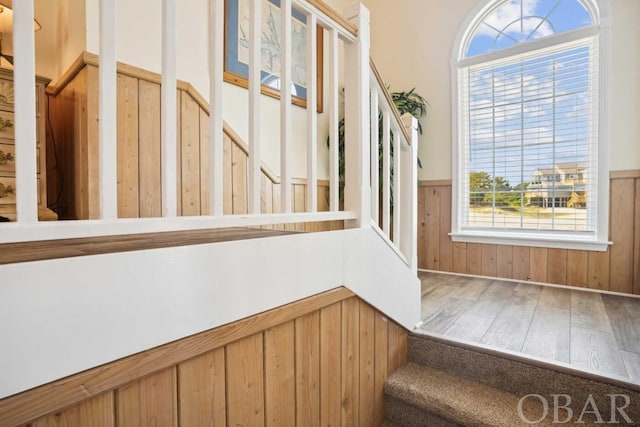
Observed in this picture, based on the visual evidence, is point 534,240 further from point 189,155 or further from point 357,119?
point 189,155

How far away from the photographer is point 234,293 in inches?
33.8

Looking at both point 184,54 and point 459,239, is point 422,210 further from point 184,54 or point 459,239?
point 184,54

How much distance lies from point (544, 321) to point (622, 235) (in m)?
1.14

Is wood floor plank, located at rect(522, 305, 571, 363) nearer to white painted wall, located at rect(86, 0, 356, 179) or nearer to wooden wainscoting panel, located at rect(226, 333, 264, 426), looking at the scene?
wooden wainscoting panel, located at rect(226, 333, 264, 426)

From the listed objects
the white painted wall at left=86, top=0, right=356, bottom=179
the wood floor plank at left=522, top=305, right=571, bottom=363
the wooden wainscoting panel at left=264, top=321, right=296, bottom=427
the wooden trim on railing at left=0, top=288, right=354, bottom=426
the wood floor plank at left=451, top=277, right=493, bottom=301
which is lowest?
the wood floor plank at left=522, top=305, right=571, bottom=363

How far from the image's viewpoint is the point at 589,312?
2.00 meters

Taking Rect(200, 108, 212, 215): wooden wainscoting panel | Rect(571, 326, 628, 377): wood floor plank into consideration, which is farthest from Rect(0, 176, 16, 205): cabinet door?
Rect(571, 326, 628, 377): wood floor plank

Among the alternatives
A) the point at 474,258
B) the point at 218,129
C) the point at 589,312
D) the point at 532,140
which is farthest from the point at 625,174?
the point at 218,129

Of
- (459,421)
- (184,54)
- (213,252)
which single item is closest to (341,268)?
(213,252)

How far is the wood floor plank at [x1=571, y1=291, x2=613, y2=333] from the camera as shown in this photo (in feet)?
5.86

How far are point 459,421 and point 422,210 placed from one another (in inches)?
83.6

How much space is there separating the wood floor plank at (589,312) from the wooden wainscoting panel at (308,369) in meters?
1.48

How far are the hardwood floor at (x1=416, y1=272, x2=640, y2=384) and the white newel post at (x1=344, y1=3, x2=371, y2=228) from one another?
850mm

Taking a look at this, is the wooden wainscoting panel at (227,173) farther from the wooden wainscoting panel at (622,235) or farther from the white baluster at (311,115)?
the wooden wainscoting panel at (622,235)
